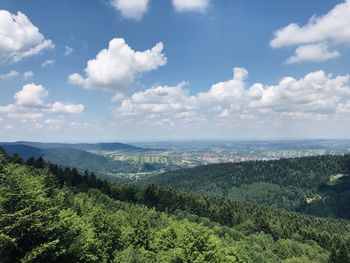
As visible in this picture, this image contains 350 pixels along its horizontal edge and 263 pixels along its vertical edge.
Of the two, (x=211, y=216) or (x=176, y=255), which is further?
(x=211, y=216)

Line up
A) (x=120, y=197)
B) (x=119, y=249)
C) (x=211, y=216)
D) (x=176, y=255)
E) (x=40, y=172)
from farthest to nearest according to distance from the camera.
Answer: (x=211, y=216) → (x=120, y=197) → (x=40, y=172) → (x=119, y=249) → (x=176, y=255)

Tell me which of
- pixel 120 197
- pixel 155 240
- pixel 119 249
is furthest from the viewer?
pixel 120 197

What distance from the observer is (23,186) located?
145 feet

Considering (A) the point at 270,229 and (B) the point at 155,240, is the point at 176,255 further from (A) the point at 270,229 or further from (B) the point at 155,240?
(A) the point at 270,229

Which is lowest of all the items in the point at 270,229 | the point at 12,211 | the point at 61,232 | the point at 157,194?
the point at 270,229

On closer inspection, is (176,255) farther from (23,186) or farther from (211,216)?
(211,216)

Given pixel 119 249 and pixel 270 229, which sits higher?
pixel 119 249

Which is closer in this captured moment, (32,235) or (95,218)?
(32,235)

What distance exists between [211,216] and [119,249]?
407ft

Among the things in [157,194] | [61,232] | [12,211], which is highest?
[12,211]

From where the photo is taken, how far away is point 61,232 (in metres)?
44.5

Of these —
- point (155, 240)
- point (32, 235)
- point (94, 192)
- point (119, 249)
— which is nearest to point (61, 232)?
point (32, 235)

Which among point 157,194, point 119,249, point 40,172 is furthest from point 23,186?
point 157,194

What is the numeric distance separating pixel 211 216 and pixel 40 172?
91.2 metres
